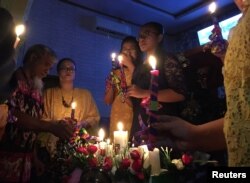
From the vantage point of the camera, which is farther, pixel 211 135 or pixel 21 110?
pixel 21 110

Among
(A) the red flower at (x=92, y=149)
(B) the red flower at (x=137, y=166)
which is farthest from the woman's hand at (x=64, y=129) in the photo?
(B) the red flower at (x=137, y=166)

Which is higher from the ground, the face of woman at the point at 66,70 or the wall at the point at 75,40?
the wall at the point at 75,40

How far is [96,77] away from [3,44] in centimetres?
337

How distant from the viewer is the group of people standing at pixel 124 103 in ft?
2.47

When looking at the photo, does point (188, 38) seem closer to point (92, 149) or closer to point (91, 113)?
point (91, 113)

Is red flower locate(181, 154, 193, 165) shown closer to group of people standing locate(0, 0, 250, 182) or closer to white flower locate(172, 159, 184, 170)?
white flower locate(172, 159, 184, 170)

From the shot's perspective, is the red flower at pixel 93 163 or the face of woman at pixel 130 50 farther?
the face of woman at pixel 130 50

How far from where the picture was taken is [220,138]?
0.94 meters

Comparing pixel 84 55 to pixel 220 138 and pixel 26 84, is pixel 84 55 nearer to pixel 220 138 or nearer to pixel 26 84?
pixel 26 84

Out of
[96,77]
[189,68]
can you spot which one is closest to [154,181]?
[189,68]

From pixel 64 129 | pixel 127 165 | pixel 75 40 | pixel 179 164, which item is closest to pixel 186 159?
pixel 179 164

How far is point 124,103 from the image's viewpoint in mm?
2254

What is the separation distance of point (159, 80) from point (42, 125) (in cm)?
92

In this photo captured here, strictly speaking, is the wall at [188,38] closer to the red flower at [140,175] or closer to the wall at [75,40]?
the wall at [75,40]
